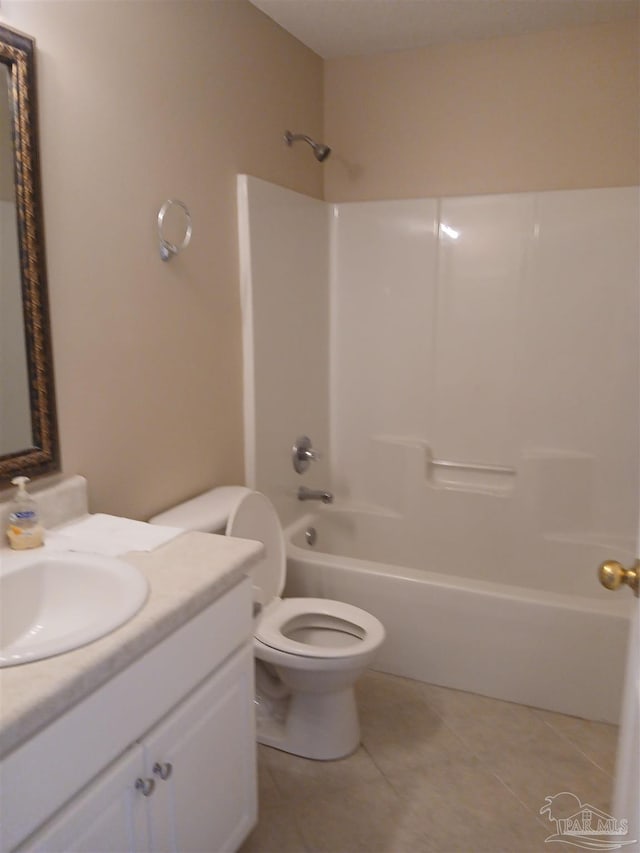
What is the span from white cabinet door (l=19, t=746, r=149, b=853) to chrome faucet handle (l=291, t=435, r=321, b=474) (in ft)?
5.27

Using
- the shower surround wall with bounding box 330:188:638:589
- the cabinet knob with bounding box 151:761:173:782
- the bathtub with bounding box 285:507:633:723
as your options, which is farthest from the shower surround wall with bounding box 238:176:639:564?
the cabinet knob with bounding box 151:761:173:782

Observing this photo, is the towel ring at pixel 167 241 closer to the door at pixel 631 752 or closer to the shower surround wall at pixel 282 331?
the shower surround wall at pixel 282 331

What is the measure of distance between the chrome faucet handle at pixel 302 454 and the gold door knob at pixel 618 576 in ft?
5.65

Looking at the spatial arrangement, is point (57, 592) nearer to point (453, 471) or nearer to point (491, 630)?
point (491, 630)

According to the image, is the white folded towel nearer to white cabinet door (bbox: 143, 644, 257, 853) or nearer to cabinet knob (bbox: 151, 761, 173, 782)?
white cabinet door (bbox: 143, 644, 257, 853)

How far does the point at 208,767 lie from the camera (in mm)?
1371

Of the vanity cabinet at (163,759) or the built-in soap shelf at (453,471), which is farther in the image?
the built-in soap shelf at (453,471)

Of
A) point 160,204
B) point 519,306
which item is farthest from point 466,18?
point 160,204

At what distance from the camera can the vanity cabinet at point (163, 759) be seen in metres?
0.97

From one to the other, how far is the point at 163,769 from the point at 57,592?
40 centimetres

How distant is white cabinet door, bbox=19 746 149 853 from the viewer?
0.98 meters

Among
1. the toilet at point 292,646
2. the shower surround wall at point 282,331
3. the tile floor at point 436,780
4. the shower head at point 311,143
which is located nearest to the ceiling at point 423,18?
the shower head at point 311,143

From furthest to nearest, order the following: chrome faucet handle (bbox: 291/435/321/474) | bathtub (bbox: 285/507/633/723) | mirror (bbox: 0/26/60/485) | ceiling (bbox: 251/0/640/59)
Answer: chrome faucet handle (bbox: 291/435/321/474)
ceiling (bbox: 251/0/640/59)
bathtub (bbox: 285/507/633/723)
mirror (bbox: 0/26/60/485)

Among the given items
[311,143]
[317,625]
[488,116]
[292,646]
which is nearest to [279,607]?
[317,625]
